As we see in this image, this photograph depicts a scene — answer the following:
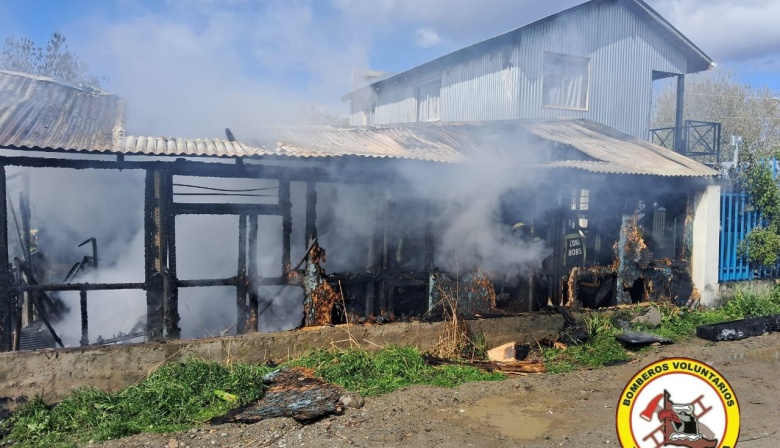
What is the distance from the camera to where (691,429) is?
266 cm

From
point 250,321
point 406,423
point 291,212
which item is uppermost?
point 291,212

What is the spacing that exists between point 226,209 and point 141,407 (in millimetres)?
2613

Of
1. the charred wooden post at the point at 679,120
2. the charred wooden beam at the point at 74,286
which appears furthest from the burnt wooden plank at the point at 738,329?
the charred wooden post at the point at 679,120

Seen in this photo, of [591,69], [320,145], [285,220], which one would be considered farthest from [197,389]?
[591,69]

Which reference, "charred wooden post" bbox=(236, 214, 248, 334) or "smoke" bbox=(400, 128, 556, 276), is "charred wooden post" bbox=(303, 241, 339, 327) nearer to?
"charred wooden post" bbox=(236, 214, 248, 334)

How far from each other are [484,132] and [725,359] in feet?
17.8

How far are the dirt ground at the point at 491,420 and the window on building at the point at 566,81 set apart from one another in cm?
1104

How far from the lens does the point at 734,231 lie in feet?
38.1

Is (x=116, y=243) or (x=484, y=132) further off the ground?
(x=484, y=132)

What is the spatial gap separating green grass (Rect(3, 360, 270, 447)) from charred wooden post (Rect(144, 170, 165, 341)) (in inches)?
25.6

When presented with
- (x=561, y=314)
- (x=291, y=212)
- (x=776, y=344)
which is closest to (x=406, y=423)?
(x=291, y=212)

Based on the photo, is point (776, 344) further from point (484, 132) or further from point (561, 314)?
point (484, 132)

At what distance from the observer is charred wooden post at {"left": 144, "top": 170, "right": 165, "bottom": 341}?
22.2ft

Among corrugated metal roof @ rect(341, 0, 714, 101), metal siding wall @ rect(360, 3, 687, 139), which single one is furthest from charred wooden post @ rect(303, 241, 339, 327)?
corrugated metal roof @ rect(341, 0, 714, 101)
